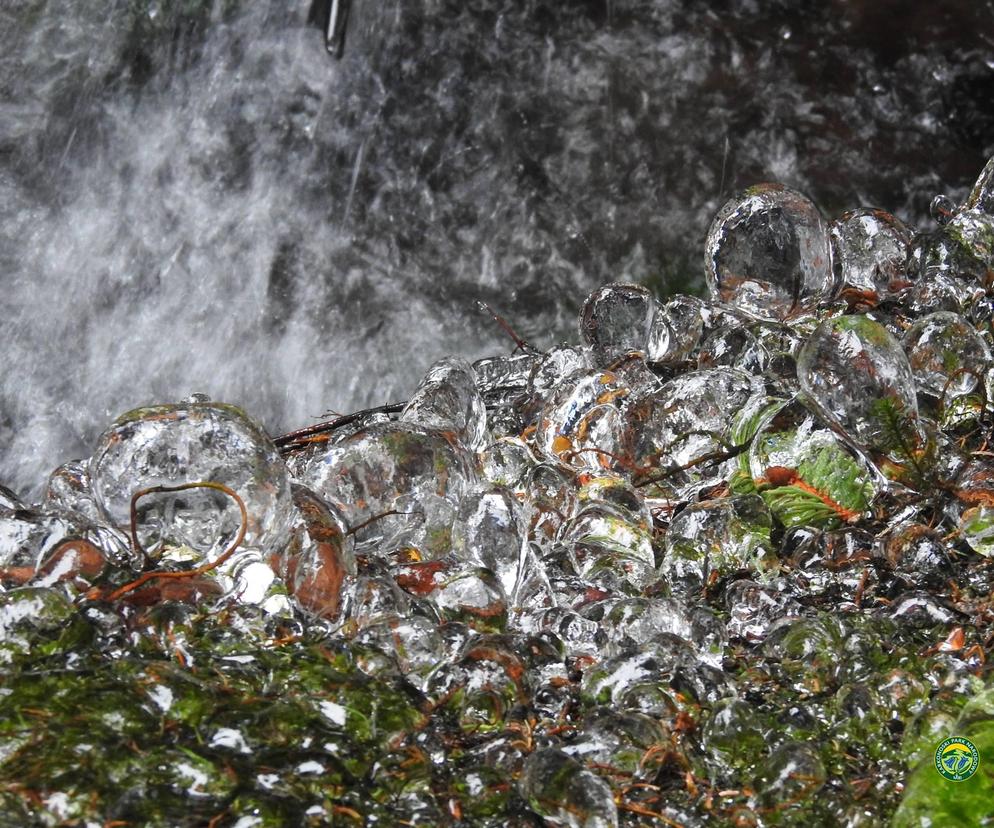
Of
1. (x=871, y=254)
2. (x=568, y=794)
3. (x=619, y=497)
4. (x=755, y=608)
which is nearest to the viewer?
(x=568, y=794)

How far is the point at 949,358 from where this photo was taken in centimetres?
241

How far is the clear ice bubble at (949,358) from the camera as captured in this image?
240 cm

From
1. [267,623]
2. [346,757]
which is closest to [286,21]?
[267,623]

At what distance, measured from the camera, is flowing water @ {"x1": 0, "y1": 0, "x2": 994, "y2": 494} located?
4773 millimetres

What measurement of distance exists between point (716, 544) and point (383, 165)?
3.98 m

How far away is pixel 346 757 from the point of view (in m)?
1.29

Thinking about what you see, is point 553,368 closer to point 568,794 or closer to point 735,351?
point 735,351

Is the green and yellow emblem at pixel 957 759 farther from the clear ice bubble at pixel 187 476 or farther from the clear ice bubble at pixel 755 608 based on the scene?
the clear ice bubble at pixel 187 476

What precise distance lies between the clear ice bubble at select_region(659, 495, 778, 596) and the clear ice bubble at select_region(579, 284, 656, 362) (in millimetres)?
723

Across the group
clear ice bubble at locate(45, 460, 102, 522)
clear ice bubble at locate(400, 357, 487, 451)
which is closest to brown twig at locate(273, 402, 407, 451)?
clear ice bubble at locate(400, 357, 487, 451)

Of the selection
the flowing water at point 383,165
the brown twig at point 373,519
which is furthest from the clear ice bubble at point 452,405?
the flowing water at point 383,165

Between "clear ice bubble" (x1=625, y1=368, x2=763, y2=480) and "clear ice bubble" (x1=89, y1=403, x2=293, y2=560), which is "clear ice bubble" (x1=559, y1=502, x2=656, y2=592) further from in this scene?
"clear ice bubble" (x1=89, y1=403, x2=293, y2=560)

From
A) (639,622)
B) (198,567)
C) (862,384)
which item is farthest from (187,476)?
(862,384)

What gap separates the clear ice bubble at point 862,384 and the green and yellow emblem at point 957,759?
0.88 m
